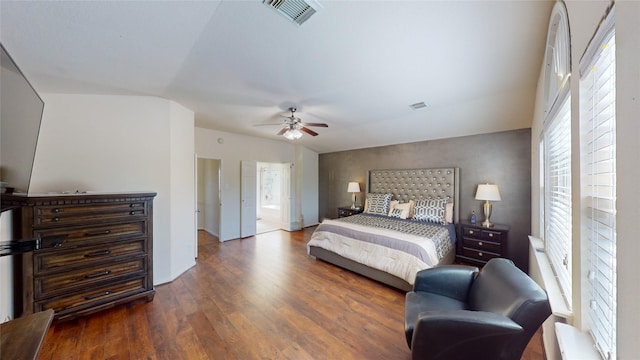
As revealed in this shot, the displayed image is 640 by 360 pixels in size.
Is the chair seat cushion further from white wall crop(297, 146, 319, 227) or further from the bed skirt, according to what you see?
white wall crop(297, 146, 319, 227)

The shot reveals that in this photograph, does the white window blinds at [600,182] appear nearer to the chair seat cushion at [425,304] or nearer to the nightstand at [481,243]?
the chair seat cushion at [425,304]

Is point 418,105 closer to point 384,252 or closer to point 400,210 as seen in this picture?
Answer: point 400,210

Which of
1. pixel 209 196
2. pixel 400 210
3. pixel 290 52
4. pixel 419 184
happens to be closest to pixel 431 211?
pixel 400 210

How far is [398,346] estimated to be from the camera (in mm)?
1870

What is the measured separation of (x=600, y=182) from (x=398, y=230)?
99.9 inches

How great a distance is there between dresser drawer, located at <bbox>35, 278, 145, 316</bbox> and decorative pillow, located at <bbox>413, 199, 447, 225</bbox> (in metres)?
4.29

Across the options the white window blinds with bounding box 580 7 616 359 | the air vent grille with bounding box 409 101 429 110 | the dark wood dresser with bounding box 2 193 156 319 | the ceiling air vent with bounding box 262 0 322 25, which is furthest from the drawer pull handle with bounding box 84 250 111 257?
the air vent grille with bounding box 409 101 429 110

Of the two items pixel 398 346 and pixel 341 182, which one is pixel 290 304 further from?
pixel 341 182

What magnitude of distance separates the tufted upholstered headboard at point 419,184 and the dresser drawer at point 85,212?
441 centimetres

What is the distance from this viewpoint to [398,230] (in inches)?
130

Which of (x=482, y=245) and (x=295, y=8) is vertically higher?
(x=295, y=8)

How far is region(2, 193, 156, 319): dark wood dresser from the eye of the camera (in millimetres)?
1986

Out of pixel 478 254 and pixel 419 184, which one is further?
pixel 419 184

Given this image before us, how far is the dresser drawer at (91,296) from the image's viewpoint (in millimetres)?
2049
